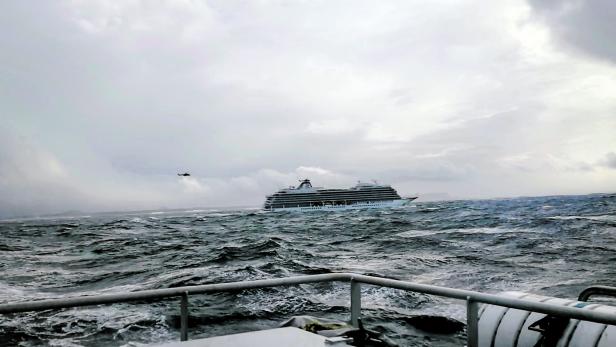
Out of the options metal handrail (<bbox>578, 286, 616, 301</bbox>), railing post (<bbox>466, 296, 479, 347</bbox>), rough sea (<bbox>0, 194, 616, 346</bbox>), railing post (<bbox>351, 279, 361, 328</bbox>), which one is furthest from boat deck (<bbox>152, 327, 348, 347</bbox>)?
rough sea (<bbox>0, 194, 616, 346</bbox>)

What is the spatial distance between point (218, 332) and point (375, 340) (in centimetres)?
750

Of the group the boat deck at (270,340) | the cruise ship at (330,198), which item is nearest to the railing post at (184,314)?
the boat deck at (270,340)

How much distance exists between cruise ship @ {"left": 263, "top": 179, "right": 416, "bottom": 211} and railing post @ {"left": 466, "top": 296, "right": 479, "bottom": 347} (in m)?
120

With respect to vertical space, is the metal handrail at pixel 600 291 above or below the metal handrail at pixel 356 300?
below

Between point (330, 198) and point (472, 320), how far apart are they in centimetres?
12307

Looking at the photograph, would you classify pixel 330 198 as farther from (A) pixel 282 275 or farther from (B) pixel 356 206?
(A) pixel 282 275

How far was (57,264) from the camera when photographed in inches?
989

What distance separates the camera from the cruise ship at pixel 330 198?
125 m

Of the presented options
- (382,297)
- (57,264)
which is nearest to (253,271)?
(382,297)

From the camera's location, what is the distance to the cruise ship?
124625 mm

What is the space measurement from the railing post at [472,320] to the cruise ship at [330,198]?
12015 cm

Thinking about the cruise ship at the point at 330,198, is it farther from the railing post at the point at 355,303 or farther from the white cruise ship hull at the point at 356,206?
the railing post at the point at 355,303

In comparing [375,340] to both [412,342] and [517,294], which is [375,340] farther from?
[412,342]

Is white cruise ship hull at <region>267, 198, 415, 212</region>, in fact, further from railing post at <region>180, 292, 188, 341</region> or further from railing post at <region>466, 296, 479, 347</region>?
railing post at <region>466, 296, 479, 347</region>
